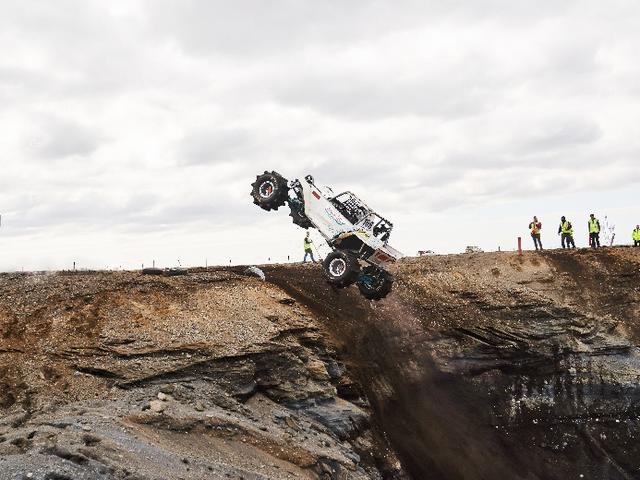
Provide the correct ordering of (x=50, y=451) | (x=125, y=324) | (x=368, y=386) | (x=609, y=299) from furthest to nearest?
(x=609, y=299) < (x=368, y=386) < (x=125, y=324) < (x=50, y=451)

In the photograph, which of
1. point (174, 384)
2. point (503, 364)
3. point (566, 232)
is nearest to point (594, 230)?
point (566, 232)

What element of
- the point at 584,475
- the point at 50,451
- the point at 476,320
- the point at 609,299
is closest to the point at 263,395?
the point at 50,451

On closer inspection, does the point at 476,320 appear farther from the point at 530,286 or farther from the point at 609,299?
the point at 609,299

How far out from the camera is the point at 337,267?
63.6 ft

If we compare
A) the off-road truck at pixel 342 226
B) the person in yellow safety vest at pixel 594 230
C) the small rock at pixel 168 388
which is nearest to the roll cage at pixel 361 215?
the off-road truck at pixel 342 226

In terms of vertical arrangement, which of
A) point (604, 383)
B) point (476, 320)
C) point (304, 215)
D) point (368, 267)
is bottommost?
point (604, 383)

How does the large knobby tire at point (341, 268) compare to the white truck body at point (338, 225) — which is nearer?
the large knobby tire at point (341, 268)

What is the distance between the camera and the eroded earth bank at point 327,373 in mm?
12992

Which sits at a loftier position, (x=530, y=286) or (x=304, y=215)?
(x=304, y=215)

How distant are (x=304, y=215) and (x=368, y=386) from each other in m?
6.59

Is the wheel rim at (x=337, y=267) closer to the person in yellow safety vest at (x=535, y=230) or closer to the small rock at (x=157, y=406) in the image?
the small rock at (x=157, y=406)

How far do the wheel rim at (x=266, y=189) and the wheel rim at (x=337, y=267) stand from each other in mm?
3747

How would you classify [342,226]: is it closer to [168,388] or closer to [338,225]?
[338,225]

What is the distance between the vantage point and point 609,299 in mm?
24406
